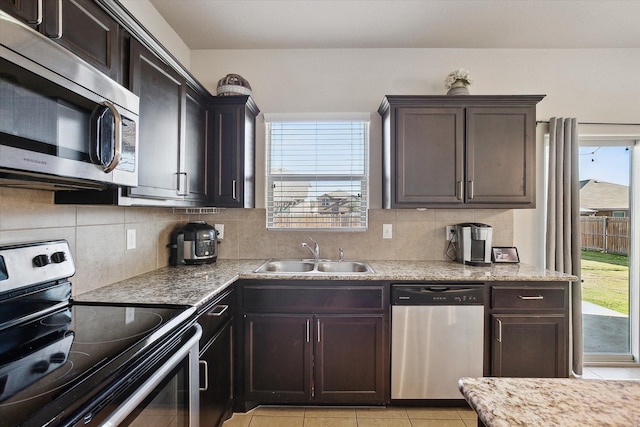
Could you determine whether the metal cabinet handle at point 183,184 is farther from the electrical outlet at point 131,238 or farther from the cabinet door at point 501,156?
the cabinet door at point 501,156

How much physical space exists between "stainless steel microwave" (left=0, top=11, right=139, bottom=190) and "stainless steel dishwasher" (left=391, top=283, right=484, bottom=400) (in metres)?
1.75

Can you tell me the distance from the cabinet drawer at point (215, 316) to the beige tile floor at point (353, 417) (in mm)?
704

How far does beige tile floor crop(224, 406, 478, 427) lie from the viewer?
6.56ft

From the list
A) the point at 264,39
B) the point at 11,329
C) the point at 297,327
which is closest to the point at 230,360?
the point at 297,327

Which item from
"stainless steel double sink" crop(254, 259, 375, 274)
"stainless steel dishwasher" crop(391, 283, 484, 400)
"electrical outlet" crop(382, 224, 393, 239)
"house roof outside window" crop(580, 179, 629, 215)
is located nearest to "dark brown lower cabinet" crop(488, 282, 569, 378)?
"stainless steel dishwasher" crop(391, 283, 484, 400)

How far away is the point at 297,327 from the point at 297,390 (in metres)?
0.41

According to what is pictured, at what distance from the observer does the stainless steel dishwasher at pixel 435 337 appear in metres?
2.07

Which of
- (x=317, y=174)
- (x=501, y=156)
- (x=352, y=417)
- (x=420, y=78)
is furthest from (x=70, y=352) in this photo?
(x=420, y=78)

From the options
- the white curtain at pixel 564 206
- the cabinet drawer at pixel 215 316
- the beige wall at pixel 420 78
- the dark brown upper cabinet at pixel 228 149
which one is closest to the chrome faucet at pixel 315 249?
the beige wall at pixel 420 78

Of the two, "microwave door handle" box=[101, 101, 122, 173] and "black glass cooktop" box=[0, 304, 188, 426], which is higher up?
"microwave door handle" box=[101, 101, 122, 173]

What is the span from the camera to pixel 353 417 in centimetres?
206

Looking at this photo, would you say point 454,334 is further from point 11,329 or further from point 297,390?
point 11,329

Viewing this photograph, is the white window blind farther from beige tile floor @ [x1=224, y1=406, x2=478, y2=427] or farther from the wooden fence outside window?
the wooden fence outside window

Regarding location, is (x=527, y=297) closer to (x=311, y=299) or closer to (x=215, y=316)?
(x=311, y=299)
